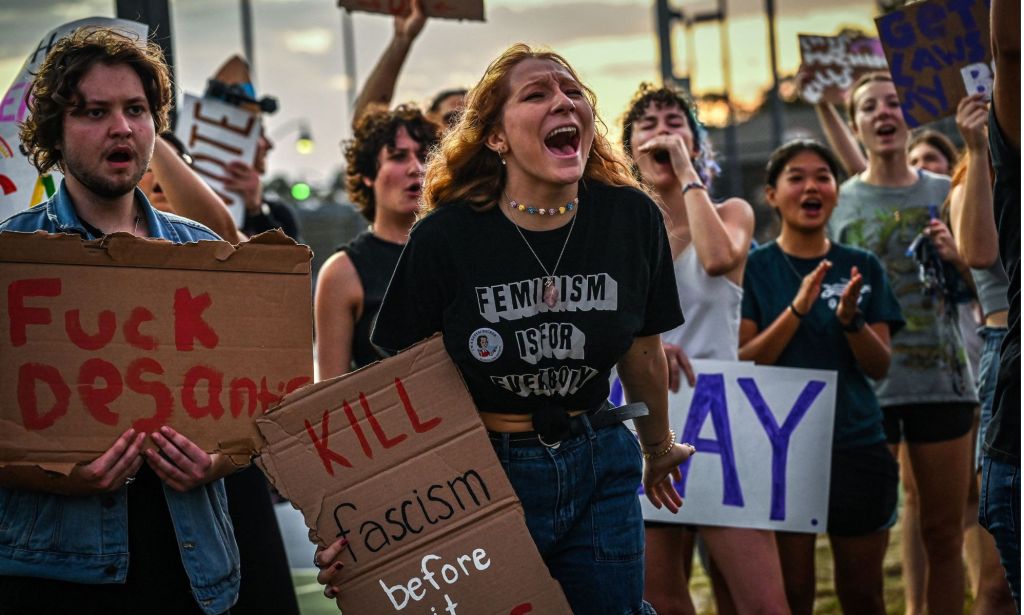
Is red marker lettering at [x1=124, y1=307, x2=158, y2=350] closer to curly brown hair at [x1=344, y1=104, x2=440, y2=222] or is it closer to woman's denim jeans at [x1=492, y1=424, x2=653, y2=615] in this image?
woman's denim jeans at [x1=492, y1=424, x2=653, y2=615]

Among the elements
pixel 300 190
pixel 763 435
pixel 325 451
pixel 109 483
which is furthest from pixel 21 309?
pixel 300 190

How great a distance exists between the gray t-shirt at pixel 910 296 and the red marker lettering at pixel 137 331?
11.2ft

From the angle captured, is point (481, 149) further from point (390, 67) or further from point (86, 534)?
point (390, 67)

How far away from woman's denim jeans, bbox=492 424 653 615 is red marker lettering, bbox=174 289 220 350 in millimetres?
704

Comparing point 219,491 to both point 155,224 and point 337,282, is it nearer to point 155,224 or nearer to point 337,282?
point 155,224

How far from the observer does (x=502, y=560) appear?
2928 millimetres

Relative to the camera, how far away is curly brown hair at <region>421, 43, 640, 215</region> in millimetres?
3203

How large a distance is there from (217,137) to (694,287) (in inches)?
76.4

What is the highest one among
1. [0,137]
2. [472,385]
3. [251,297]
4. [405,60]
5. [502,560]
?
[405,60]

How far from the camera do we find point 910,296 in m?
5.48

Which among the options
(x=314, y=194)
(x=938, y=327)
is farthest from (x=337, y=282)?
(x=314, y=194)

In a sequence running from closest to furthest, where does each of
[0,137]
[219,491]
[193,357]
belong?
[193,357], [219,491], [0,137]

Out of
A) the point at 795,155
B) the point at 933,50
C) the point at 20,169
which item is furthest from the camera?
the point at 795,155

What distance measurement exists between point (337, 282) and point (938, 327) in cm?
270
